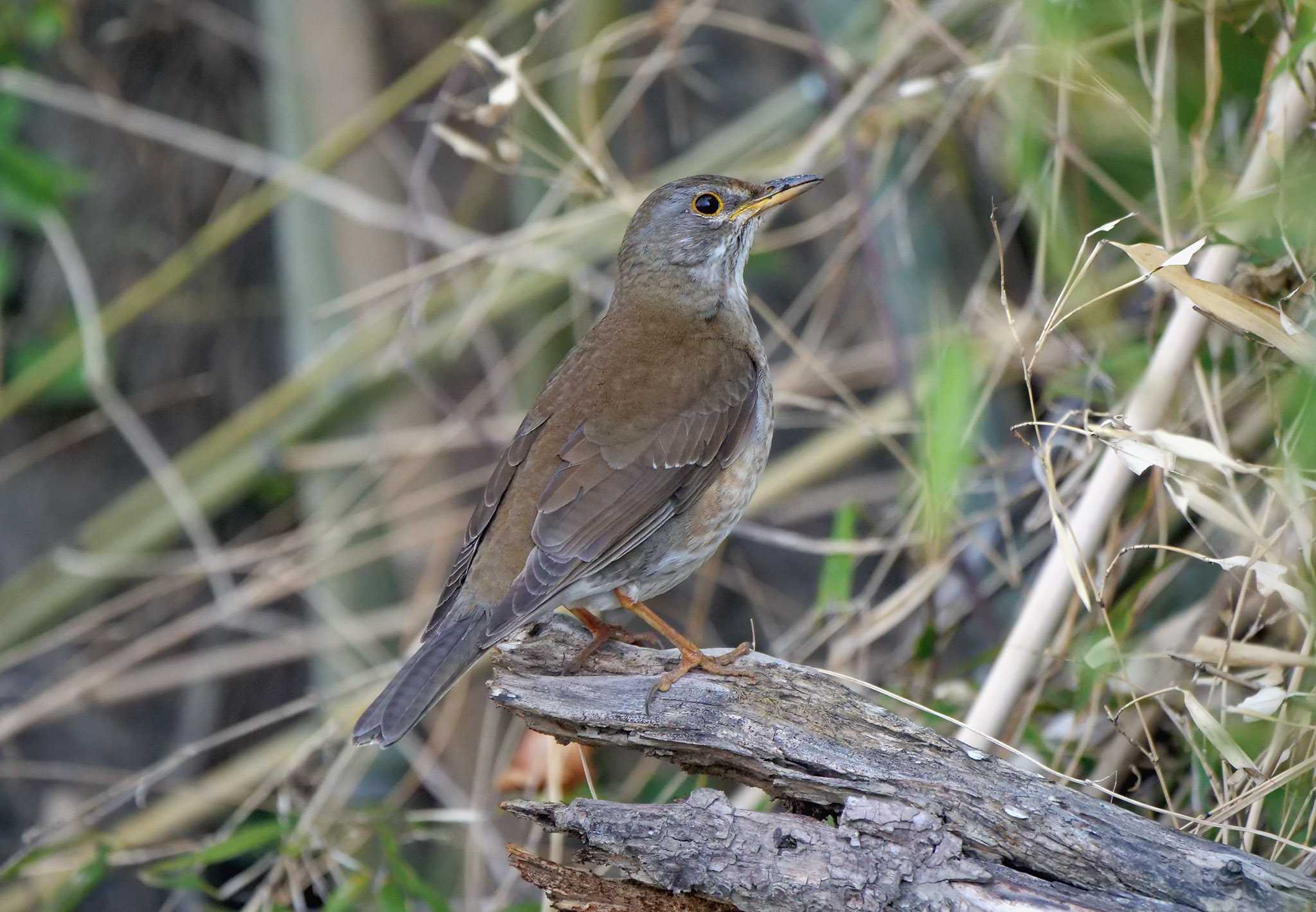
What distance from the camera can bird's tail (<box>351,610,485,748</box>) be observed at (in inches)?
114

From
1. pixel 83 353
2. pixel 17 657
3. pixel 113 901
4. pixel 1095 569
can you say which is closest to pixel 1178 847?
pixel 1095 569

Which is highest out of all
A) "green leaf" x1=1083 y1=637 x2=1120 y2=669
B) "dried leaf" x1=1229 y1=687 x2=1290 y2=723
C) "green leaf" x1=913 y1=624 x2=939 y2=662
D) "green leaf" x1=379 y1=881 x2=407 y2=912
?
"green leaf" x1=913 y1=624 x2=939 y2=662

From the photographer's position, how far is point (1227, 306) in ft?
8.18

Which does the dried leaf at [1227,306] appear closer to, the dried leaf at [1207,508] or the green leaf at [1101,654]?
the dried leaf at [1207,508]

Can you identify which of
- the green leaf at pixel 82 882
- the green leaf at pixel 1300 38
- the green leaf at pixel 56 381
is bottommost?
the green leaf at pixel 82 882

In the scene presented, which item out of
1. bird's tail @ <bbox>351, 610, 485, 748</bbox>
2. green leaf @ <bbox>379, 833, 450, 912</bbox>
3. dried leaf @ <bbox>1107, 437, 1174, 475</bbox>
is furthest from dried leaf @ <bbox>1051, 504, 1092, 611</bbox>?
green leaf @ <bbox>379, 833, 450, 912</bbox>

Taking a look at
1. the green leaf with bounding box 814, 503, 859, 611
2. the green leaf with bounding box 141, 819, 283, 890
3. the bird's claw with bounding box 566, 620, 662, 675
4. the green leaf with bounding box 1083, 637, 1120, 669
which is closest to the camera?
the green leaf with bounding box 1083, 637, 1120, 669

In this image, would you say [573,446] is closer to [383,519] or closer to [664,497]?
[664,497]

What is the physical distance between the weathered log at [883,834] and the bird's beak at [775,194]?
177 cm

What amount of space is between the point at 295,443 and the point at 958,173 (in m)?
2.91

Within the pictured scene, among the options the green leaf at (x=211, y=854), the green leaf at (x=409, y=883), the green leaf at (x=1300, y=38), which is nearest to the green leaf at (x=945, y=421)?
the green leaf at (x=1300, y=38)

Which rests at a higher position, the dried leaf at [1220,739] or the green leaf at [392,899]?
the dried leaf at [1220,739]

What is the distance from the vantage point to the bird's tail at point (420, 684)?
2908 mm

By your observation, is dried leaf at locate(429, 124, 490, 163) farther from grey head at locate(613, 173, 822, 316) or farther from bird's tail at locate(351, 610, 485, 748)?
bird's tail at locate(351, 610, 485, 748)
